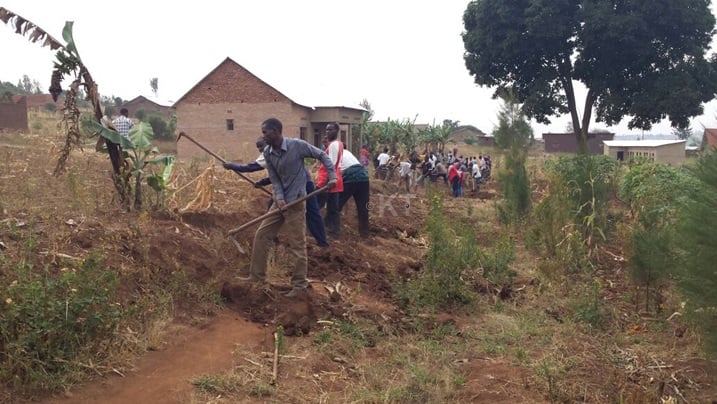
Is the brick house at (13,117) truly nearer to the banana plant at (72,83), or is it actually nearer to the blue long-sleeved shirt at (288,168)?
the banana plant at (72,83)

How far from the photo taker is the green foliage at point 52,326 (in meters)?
3.59

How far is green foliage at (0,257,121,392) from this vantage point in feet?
11.8

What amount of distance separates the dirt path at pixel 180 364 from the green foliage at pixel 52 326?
22 centimetres

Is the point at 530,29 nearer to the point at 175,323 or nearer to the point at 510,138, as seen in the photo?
the point at 510,138

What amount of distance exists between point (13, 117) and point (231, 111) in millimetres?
8081

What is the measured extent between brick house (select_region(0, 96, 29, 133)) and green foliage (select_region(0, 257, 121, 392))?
66.2 feet

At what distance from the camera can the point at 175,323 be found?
4.95 m

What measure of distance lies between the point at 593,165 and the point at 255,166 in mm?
4851

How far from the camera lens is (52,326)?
3.76 metres

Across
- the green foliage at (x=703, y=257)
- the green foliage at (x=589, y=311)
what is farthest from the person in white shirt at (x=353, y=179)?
the green foliage at (x=703, y=257)

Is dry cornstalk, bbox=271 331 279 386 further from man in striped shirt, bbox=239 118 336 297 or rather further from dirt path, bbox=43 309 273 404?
man in striped shirt, bbox=239 118 336 297

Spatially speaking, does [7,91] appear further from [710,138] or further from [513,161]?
[710,138]

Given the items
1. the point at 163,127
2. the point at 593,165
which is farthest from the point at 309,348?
the point at 163,127

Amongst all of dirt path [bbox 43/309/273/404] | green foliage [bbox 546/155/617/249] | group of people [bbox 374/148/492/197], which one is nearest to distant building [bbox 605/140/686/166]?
group of people [bbox 374/148/492/197]
